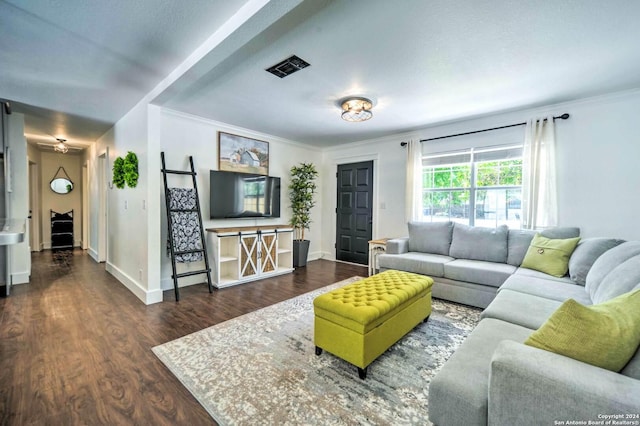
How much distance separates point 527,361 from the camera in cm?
103

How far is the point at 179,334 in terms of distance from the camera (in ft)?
8.02

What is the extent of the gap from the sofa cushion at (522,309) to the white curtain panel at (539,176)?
1840mm

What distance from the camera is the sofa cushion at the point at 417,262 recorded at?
3.38m

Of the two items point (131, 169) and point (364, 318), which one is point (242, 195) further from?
point (364, 318)

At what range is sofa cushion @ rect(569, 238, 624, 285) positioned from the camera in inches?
97.4

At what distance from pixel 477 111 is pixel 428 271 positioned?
232 cm

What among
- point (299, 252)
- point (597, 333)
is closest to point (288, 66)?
point (597, 333)

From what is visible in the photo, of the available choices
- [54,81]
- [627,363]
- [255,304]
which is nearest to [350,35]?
[627,363]

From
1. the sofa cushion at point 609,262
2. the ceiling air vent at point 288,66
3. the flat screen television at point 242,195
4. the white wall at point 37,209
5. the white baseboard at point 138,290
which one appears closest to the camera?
the sofa cushion at point 609,262

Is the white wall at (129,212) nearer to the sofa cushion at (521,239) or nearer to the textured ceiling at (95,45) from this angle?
the textured ceiling at (95,45)

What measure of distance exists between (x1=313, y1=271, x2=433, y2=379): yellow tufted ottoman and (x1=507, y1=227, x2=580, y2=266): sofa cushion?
5.36 ft

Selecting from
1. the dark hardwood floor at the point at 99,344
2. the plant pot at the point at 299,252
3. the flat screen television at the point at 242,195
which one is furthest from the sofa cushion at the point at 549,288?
the flat screen television at the point at 242,195

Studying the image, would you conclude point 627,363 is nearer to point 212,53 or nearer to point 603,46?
point 603,46

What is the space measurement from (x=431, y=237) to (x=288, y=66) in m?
2.99
